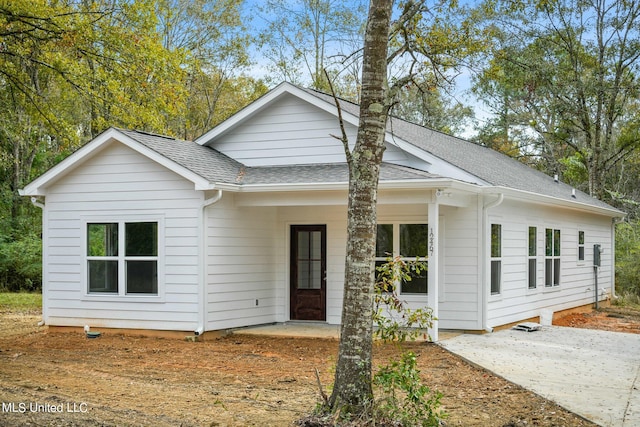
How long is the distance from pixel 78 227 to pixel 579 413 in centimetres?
995

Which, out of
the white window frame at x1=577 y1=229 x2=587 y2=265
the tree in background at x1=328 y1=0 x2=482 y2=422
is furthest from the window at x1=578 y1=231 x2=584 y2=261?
the tree in background at x1=328 y1=0 x2=482 y2=422

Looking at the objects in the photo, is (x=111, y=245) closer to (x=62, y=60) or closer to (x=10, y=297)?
(x=62, y=60)

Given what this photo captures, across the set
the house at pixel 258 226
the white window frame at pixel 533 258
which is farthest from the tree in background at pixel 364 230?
the white window frame at pixel 533 258

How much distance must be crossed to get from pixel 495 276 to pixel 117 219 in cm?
732

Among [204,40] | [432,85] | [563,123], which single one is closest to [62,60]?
[432,85]

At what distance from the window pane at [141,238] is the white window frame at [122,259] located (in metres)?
0.07

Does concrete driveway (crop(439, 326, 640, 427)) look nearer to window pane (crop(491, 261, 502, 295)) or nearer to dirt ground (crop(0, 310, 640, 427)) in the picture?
dirt ground (crop(0, 310, 640, 427))

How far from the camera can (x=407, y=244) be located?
14227 mm

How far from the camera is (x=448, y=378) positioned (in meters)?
9.62

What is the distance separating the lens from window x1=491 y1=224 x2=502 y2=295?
46.3 ft

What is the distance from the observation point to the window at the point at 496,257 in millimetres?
14109

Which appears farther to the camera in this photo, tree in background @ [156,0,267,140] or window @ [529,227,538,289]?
tree in background @ [156,0,267,140]

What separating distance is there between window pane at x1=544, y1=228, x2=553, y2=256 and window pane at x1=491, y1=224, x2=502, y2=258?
321cm

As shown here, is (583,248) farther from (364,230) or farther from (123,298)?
(364,230)
